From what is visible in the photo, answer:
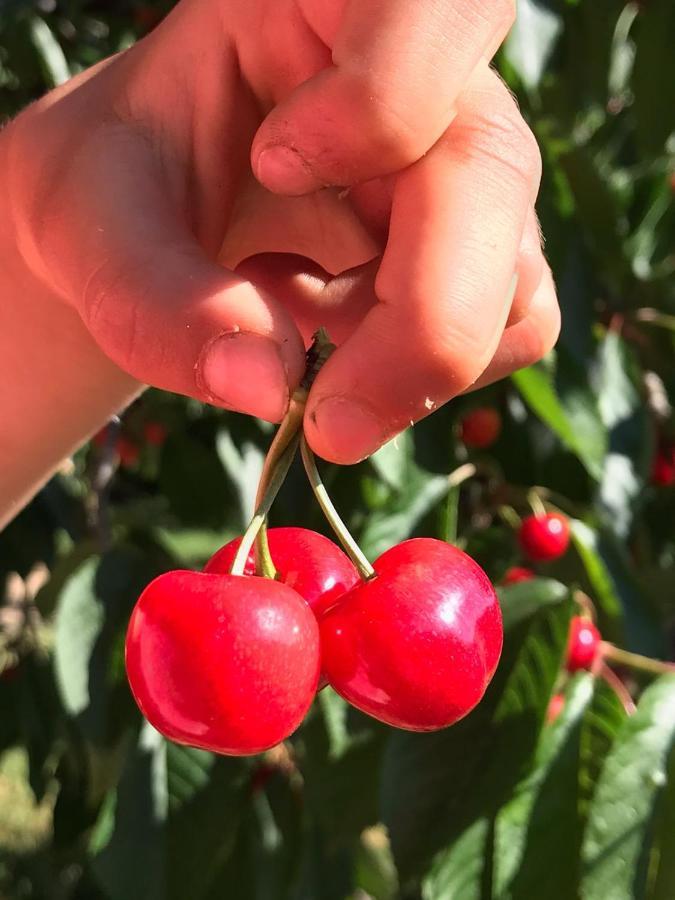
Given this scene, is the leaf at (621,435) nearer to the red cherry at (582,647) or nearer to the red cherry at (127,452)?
the red cherry at (582,647)

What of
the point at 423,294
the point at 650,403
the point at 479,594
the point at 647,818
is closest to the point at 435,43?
the point at 423,294

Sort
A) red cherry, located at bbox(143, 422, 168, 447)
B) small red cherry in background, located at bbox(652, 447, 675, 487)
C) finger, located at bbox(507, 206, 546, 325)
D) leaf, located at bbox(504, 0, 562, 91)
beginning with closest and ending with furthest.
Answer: finger, located at bbox(507, 206, 546, 325), leaf, located at bbox(504, 0, 562, 91), small red cherry in background, located at bbox(652, 447, 675, 487), red cherry, located at bbox(143, 422, 168, 447)

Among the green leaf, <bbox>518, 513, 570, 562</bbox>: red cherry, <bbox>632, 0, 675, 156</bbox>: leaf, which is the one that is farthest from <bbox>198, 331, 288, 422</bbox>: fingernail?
<bbox>632, 0, 675, 156</bbox>: leaf

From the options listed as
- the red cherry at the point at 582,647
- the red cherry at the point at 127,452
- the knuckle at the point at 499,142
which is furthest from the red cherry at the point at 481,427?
the red cherry at the point at 127,452

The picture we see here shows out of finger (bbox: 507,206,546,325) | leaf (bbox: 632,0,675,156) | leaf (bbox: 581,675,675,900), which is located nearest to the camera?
finger (bbox: 507,206,546,325)

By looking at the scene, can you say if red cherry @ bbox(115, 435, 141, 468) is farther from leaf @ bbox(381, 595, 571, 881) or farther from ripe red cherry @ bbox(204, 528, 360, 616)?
ripe red cherry @ bbox(204, 528, 360, 616)

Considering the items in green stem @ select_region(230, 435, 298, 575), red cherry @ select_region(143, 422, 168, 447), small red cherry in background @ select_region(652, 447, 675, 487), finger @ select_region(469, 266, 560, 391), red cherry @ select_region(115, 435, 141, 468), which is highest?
green stem @ select_region(230, 435, 298, 575)
